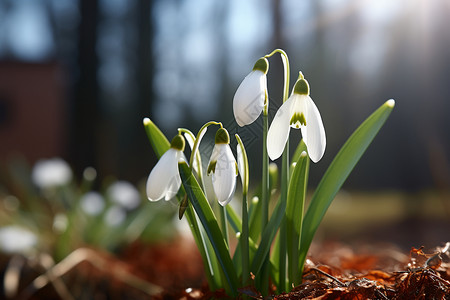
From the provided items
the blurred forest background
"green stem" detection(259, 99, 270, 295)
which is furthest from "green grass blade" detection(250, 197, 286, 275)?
the blurred forest background

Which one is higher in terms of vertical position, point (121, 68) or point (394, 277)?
point (394, 277)

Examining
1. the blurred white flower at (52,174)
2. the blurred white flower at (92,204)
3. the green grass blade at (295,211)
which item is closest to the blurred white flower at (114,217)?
the blurred white flower at (92,204)

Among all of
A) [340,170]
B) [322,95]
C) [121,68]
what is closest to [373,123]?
[340,170]

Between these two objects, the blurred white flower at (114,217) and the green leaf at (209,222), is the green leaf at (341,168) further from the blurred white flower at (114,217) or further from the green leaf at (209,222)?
the blurred white flower at (114,217)

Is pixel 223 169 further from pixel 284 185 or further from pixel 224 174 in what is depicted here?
pixel 284 185

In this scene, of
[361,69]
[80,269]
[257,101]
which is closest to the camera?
[257,101]

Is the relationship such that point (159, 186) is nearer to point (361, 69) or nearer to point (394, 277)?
point (394, 277)
